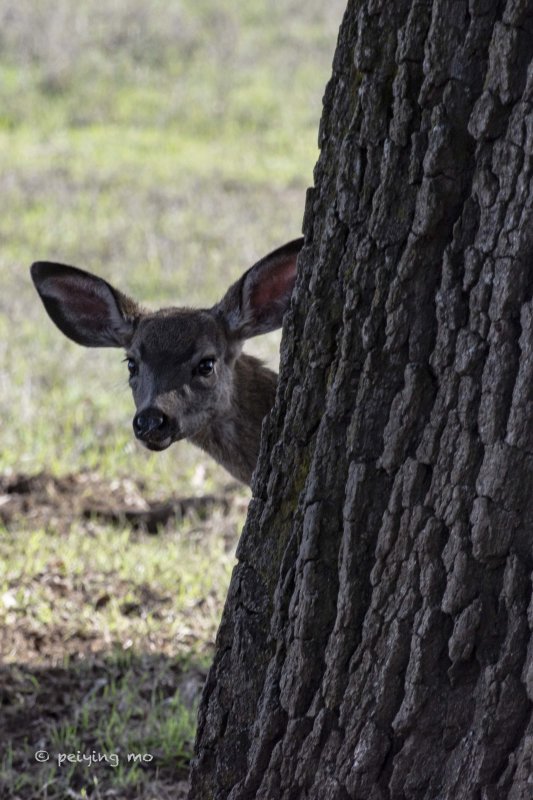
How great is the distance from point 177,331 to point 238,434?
0.51 meters

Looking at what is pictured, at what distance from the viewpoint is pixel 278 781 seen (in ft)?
12.0

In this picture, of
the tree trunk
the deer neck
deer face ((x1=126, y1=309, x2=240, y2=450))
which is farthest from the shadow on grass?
the tree trunk

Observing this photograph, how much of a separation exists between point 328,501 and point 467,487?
16.5 inches

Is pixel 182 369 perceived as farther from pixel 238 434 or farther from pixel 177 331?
pixel 238 434

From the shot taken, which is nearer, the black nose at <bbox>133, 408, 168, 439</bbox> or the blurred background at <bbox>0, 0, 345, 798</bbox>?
the black nose at <bbox>133, 408, 168, 439</bbox>

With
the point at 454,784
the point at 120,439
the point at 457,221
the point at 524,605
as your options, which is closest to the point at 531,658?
the point at 524,605

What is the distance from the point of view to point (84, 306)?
19.7 ft

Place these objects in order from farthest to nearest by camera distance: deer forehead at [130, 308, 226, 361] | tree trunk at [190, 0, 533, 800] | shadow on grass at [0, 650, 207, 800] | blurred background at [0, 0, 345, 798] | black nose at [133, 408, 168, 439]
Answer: deer forehead at [130, 308, 226, 361] < blurred background at [0, 0, 345, 798] < black nose at [133, 408, 168, 439] < shadow on grass at [0, 650, 207, 800] < tree trunk at [190, 0, 533, 800]

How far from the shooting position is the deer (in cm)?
566

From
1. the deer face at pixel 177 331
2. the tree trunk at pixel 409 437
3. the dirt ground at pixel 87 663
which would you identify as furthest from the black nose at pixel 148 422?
the tree trunk at pixel 409 437

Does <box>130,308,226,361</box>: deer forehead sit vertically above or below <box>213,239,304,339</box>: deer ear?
below

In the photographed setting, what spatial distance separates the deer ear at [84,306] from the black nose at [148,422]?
0.77 meters

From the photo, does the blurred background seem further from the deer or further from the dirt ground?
the deer

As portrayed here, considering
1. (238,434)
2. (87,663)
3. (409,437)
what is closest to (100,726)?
(87,663)
